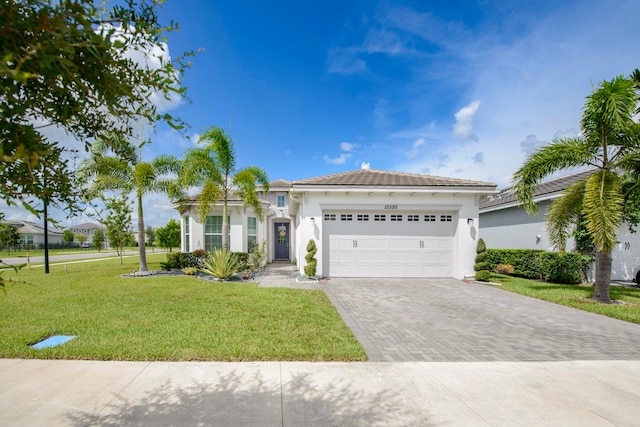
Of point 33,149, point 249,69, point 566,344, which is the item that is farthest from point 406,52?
point 33,149

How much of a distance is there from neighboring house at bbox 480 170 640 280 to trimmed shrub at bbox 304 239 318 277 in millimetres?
7663

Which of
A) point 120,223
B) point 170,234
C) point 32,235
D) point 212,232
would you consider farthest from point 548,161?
point 32,235

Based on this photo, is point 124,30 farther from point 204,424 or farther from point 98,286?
point 98,286

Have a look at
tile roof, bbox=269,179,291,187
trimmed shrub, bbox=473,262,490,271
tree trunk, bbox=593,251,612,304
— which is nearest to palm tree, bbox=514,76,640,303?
tree trunk, bbox=593,251,612,304

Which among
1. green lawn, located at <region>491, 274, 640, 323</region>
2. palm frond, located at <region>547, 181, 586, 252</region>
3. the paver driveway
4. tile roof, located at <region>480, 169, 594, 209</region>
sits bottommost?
green lawn, located at <region>491, 274, 640, 323</region>

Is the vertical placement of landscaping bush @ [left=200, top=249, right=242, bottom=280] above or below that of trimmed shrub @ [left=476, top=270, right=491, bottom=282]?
above

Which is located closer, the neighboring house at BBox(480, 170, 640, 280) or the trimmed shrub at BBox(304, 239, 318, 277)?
the trimmed shrub at BBox(304, 239, 318, 277)

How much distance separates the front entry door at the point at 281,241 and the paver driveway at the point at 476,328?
11233 mm

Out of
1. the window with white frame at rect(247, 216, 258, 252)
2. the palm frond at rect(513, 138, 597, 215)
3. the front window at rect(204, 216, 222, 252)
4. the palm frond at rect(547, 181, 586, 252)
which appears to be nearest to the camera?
the palm frond at rect(513, 138, 597, 215)

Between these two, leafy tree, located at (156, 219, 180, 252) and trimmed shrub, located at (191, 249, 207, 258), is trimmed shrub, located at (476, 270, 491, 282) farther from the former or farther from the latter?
leafy tree, located at (156, 219, 180, 252)

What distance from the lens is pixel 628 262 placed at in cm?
1277

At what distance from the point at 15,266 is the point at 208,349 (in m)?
3.72

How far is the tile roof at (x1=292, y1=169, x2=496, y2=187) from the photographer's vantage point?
12180 mm

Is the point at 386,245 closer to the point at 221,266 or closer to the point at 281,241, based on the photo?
the point at 221,266
